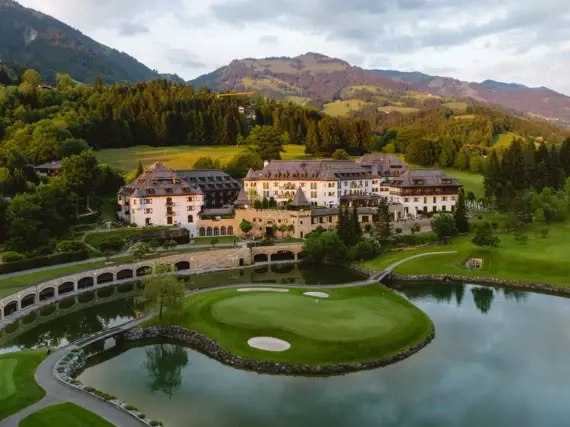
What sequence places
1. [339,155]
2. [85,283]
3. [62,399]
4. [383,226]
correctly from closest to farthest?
1. [62,399]
2. [85,283]
3. [383,226]
4. [339,155]

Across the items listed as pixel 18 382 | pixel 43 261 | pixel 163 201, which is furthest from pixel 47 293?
pixel 163 201

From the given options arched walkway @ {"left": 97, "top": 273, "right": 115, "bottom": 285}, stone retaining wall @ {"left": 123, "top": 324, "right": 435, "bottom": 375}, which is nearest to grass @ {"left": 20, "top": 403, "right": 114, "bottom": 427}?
stone retaining wall @ {"left": 123, "top": 324, "right": 435, "bottom": 375}

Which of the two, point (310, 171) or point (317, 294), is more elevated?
point (310, 171)

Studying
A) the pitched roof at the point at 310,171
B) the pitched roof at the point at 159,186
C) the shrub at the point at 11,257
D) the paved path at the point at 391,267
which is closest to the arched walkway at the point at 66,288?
the shrub at the point at 11,257

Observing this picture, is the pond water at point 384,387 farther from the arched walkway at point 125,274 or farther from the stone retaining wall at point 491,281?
the arched walkway at point 125,274

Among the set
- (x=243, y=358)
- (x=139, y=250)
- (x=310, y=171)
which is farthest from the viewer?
(x=310, y=171)

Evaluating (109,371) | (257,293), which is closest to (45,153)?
(257,293)

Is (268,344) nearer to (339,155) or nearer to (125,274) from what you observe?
(125,274)

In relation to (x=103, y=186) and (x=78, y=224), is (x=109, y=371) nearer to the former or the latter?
(x=78, y=224)
